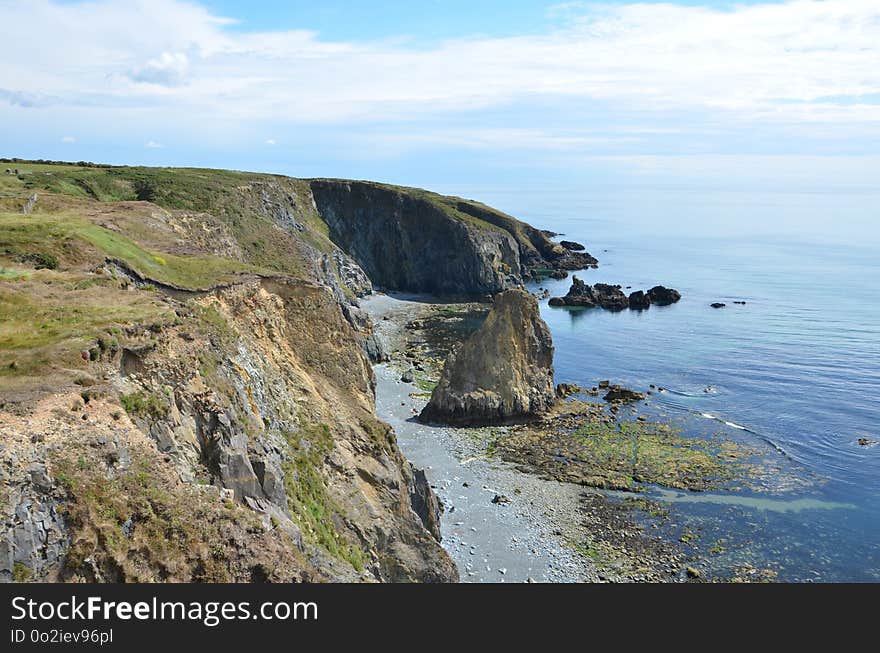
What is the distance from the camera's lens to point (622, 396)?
68062 mm

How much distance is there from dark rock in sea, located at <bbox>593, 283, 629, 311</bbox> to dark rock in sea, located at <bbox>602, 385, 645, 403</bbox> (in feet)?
179

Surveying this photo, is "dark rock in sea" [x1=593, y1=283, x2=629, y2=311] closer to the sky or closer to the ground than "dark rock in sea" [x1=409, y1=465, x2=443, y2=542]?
closer to the sky

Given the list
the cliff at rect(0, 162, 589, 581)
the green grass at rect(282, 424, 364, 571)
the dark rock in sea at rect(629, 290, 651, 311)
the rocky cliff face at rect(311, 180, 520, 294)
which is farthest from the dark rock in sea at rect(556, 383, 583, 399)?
the rocky cliff face at rect(311, 180, 520, 294)

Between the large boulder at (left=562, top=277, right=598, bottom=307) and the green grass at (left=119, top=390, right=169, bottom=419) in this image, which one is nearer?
the green grass at (left=119, top=390, right=169, bottom=419)

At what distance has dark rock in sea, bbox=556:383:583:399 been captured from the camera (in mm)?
68981

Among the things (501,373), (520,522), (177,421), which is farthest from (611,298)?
(177,421)

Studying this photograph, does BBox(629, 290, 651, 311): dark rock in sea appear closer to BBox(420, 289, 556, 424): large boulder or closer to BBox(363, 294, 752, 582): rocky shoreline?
BBox(420, 289, 556, 424): large boulder

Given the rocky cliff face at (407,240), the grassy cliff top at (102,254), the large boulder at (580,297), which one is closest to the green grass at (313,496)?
the grassy cliff top at (102,254)

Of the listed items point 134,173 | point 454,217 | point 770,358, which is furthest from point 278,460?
point 454,217

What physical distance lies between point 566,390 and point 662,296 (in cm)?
6516

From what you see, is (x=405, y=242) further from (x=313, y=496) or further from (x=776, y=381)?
(x=313, y=496)
